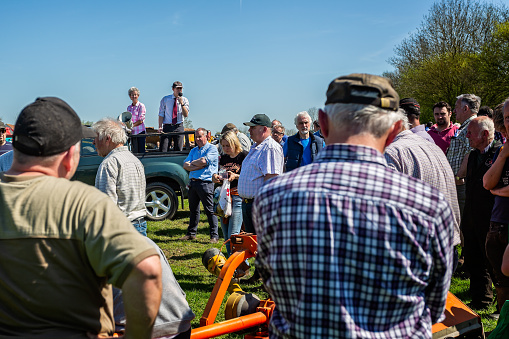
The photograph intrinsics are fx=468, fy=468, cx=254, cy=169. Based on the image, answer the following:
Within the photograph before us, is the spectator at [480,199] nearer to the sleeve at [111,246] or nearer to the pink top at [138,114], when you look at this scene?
the sleeve at [111,246]

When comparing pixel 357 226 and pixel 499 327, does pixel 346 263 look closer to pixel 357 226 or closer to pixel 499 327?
pixel 357 226

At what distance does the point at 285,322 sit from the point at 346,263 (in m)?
0.33

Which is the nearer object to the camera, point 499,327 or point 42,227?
point 42,227

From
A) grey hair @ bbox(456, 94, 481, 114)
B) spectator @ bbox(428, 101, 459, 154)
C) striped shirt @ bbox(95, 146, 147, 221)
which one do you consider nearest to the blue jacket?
spectator @ bbox(428, 101, 459, 154)

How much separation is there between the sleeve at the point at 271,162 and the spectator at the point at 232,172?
1.02m

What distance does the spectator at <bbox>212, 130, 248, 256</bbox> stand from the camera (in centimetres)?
654

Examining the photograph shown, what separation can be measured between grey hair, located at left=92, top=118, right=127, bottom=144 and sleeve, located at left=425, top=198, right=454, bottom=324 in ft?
12.1

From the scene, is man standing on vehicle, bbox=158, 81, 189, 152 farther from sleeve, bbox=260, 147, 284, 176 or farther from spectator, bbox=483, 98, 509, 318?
spectator, bbox=483, 98, 509, 318

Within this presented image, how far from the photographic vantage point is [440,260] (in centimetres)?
156

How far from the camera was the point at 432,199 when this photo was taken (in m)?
1.54

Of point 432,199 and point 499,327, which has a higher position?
point 432,199

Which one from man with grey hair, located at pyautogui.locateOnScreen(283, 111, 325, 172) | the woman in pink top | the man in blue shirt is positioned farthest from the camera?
the woman in pink top

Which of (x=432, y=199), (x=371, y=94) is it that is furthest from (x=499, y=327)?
(x=371, y=94)

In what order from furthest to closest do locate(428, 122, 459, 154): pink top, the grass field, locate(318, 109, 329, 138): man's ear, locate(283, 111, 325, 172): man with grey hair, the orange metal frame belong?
locate(283, 111, 325, 172): man with grey hair → locate(428, 122, 459, 154): pink top → the grass field → the orange metal frame → locate(318, 109, 329, 138): man's ear
